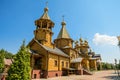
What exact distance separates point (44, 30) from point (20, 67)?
1925 cm

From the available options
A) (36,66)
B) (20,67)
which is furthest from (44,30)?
(20,67)

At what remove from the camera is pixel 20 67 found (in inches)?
596

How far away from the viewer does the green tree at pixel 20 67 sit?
14714 mm

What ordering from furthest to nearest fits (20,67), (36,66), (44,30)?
(44,30), (36,66), (20,67)

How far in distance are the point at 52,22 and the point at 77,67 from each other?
48.9ft

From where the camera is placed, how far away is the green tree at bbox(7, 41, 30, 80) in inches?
579

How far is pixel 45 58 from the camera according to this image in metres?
30.4

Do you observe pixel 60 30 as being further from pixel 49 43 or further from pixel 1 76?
pixel 1 76

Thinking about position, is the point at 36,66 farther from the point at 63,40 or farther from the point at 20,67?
the point at 63,40

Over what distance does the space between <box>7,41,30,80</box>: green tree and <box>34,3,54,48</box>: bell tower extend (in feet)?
55.2

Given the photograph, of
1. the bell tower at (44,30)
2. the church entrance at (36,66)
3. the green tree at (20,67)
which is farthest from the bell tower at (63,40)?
the green tree at (20,67)

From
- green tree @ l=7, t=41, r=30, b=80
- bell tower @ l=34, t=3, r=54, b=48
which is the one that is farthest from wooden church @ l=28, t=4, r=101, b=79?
green tree @ l=7, t=41, r=30, b=80

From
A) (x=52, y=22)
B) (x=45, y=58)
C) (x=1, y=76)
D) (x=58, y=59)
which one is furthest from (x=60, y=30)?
(x=1, y=76)

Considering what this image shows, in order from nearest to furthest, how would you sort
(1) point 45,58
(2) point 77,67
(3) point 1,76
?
1. (3) point 1,76
2. (1) point 45,58
3. (2) point 77,67
